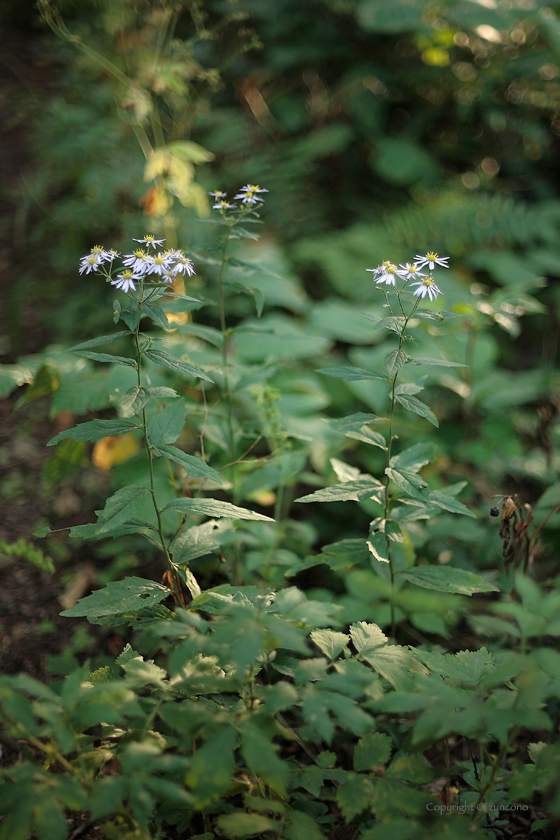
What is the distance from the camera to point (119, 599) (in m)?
1.10

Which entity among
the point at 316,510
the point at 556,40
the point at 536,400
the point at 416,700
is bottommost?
the point at 316,510

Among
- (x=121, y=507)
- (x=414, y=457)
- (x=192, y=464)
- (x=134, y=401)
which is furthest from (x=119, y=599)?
(x=414, y=457)

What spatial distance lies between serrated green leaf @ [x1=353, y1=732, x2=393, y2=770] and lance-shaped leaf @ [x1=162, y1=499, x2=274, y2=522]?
0.47m

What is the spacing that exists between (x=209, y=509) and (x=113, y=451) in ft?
3.61

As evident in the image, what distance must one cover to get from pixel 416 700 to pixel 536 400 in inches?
76.9

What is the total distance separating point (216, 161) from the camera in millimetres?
3963

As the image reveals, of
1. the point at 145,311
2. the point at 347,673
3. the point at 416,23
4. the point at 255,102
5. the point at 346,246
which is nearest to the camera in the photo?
the point at 347,673

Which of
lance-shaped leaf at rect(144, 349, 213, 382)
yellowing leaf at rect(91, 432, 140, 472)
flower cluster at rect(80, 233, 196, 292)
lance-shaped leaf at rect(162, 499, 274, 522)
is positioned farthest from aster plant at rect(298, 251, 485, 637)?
yellowing leaf at rect(91, 432, 140, 472)

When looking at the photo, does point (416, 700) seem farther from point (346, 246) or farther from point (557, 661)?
point (346, 246)

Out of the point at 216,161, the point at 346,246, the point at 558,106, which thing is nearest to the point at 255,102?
the point at 216,161

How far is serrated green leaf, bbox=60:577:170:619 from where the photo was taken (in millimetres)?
1061

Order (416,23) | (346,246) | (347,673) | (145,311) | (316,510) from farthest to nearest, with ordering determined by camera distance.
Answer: (416,23) < (346,246) < (316,510) < (145,311) < (347,673)

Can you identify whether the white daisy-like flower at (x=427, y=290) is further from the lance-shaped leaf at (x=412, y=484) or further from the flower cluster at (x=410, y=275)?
the lance-shaped leaf at (x=412, y=484)

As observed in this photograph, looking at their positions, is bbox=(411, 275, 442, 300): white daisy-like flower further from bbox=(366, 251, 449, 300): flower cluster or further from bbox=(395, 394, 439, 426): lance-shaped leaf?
bbox=(395, 394, 439, 426): lance-shaped leaf
